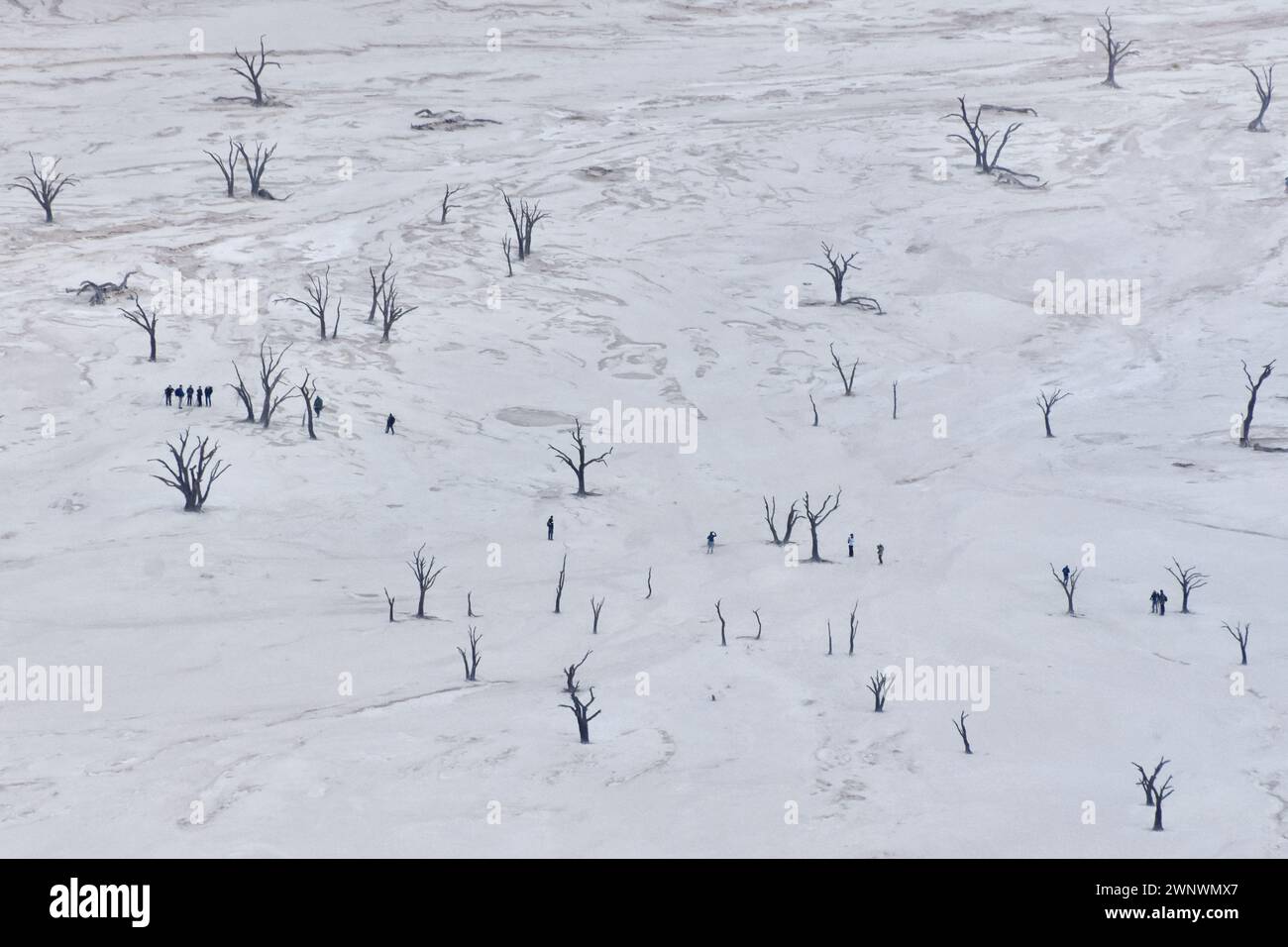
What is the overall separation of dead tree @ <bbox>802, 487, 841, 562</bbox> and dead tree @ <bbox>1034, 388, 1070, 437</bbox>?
7.96 m

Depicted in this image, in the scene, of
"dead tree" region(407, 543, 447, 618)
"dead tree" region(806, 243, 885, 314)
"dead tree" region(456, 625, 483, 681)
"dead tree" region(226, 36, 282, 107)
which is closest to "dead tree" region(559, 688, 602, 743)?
"dead tree" region(456, 625, 483, 681)

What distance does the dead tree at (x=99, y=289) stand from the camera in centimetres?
5992

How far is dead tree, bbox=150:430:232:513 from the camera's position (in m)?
43.6

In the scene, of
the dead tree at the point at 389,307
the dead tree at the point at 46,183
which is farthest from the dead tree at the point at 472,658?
the dead tree at the point at 46,183

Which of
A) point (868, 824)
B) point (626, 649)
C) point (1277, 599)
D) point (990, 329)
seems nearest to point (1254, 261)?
point (990, 329)

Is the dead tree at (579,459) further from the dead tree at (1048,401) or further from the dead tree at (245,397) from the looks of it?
the dead tree at (1048,401)

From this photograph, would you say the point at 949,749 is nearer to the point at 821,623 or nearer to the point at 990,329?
the point at 821,623

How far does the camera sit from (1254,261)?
6906 cm

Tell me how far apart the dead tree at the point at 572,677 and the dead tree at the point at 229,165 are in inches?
1841

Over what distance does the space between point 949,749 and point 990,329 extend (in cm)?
3778

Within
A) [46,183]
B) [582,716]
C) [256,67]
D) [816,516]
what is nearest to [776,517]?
[816,516]

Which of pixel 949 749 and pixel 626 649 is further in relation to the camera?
pixel 626 649

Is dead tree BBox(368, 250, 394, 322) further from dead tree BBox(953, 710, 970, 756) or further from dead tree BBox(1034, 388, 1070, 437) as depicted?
dead tree BBox(953, 710, 970, 756)

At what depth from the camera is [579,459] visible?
5216 centimetres
